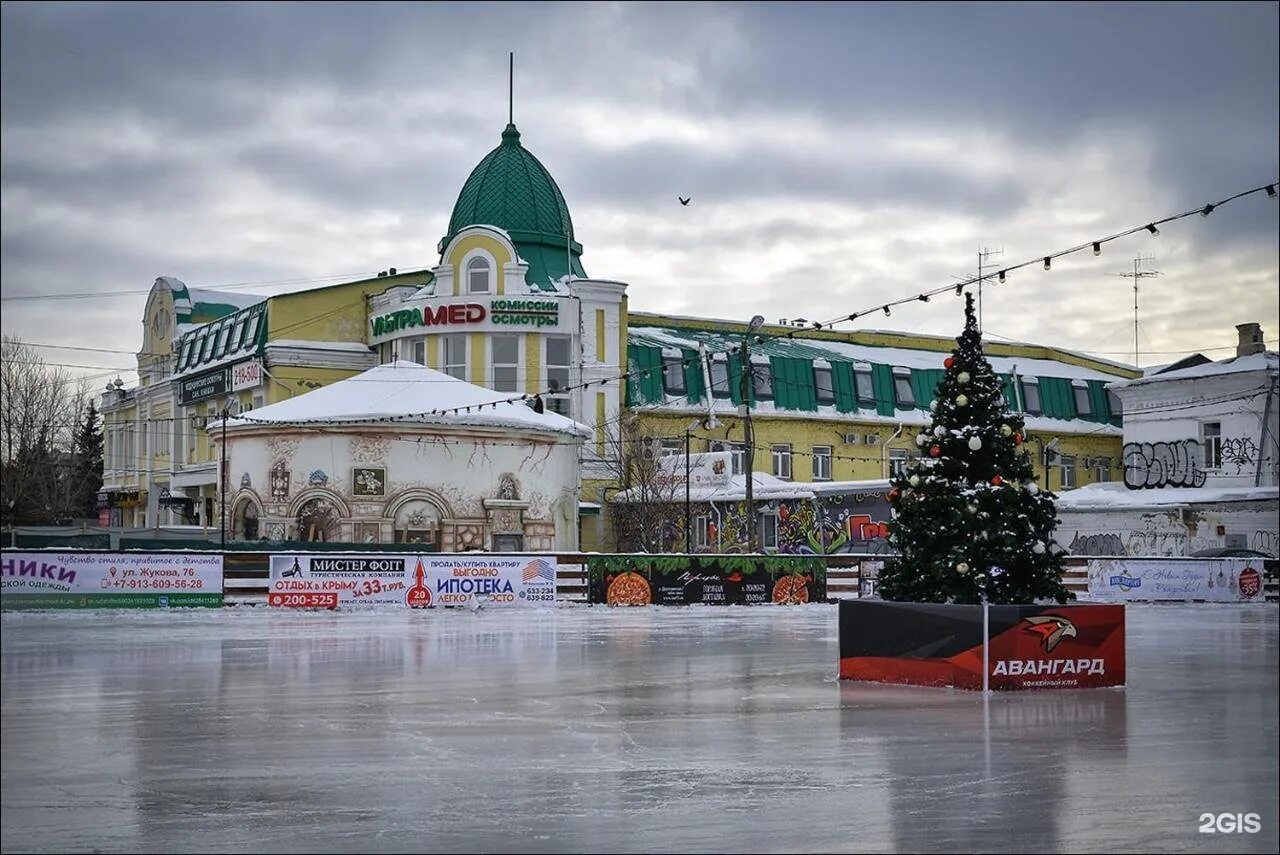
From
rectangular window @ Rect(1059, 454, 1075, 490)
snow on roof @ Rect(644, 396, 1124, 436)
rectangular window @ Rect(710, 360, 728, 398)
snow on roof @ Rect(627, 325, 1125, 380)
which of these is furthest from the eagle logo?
rectangular window @ Rect(1059, 454, 1075, 490)

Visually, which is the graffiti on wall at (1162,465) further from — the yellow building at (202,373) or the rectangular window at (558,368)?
the yellow building at (202,373)

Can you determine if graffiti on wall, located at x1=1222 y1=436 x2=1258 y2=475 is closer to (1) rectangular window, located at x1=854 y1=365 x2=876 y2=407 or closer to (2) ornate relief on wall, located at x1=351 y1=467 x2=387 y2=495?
(1) rectangular window, located at x1=854 y1=365 x2=876 y2=407

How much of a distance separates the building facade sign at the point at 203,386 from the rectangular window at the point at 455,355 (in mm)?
11885

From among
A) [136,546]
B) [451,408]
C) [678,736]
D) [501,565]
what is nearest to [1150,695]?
[678,736]

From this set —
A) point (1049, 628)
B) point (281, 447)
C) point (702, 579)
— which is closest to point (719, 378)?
point (281, 447)

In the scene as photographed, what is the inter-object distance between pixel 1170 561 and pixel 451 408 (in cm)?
2594

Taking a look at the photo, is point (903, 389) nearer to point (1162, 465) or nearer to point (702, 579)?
point (1162, 465)

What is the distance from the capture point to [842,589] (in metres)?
48.3

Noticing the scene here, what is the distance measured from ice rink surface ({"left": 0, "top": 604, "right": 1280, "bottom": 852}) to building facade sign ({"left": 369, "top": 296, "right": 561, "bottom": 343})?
4127 cm

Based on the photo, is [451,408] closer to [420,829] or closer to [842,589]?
[842,589]

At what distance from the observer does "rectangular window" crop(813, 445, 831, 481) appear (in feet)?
235

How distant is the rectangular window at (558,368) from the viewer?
6359 cm

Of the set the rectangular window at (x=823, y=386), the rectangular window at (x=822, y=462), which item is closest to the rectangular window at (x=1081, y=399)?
the rectangular window at (x=823, y=386)

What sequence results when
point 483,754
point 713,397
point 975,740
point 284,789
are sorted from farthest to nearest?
point 713,397
point 975,740
point 483,754
point 284,789
